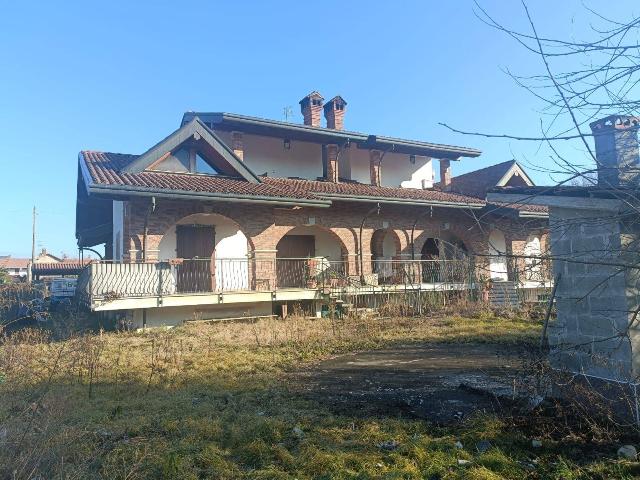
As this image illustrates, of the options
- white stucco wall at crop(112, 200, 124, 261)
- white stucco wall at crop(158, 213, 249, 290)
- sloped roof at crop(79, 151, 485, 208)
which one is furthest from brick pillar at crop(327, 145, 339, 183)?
white stucco wall at crop(112, 200, 124, 261)

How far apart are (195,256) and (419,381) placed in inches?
391

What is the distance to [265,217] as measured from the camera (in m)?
14.9

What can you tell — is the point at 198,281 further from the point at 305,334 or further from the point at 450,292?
the point at 450,292

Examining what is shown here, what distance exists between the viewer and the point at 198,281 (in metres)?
14.2

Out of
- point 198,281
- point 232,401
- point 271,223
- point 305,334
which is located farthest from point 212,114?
point 232,401

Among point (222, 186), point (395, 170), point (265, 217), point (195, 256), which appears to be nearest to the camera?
point (222, 186)

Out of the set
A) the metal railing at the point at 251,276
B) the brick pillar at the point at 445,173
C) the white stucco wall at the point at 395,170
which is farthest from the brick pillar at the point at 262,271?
the brick pillar at the point at 445,173

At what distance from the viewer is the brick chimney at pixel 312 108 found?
20.7 meters

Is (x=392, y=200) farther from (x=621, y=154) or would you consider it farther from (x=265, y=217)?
(x=621, y=154)

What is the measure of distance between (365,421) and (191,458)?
6.41 ft

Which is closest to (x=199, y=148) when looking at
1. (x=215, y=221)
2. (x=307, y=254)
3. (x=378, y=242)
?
(x=215, y=221)

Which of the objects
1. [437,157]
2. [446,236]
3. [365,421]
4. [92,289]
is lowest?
[365,421]

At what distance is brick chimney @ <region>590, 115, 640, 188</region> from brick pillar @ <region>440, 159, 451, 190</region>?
17896 mm

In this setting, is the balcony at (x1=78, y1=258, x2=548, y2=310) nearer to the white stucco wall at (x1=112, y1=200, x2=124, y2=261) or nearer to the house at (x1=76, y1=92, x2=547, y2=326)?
the house at (x1=76, y1=92, x2=547, y2=326)
